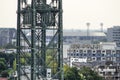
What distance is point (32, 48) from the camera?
1812 cm

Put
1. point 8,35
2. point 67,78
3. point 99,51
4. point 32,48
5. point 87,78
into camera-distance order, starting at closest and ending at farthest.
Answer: point 32,48 < point 67,78 < point 87,78 < point 99,51 < point 8,35

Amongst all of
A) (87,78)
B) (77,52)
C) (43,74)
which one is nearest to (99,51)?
(77,52)

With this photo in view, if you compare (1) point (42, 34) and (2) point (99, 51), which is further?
(2) point (99, 51)

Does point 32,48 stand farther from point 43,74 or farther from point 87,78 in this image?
point 87,78

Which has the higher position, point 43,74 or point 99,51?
point 43,74

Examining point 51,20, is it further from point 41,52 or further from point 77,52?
point 77,52

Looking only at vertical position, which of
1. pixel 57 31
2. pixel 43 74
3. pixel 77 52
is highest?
pixel 57 31

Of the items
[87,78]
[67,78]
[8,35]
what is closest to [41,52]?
[67,78]

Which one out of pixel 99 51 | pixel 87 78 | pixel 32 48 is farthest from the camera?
pixel 99 51

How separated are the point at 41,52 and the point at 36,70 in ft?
2.49

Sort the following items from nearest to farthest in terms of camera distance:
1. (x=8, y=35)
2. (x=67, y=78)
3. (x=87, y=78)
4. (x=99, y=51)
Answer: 1. (x=67, y=78)
2. (x=87, y=78)
3. (x=99, y=51)
4. (x=8, y=35)

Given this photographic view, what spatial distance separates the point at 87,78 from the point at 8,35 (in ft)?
423

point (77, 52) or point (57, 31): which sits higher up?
point (57, 31)

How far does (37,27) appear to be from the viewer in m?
18.8
